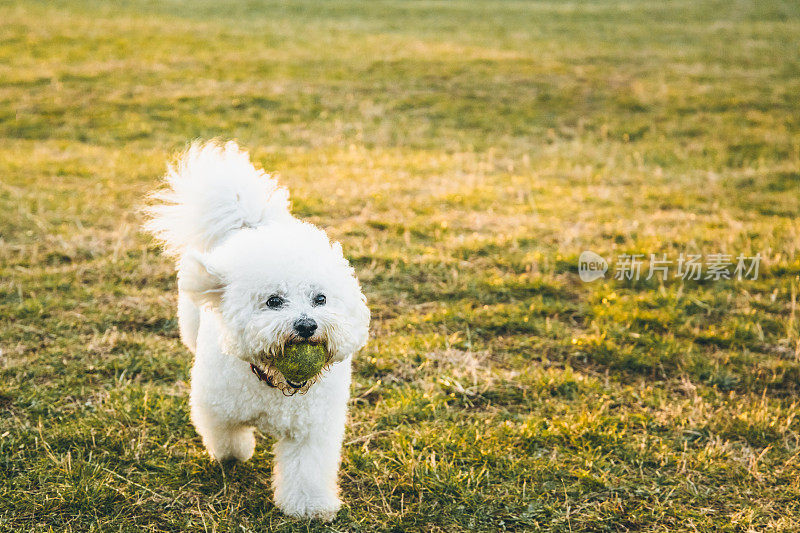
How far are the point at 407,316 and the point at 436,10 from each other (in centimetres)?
2588

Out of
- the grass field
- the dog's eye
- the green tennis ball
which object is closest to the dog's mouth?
the green tennis ball

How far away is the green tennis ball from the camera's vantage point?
3.15 m

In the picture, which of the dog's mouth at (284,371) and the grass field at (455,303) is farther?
the grass field at (455,303)

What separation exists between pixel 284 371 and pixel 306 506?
86cm

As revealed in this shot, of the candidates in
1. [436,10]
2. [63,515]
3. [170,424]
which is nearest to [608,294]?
[170,424]

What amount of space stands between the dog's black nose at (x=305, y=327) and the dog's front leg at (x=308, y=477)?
78cm

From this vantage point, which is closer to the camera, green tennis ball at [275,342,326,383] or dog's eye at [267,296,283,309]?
green tennis ball at [275,342,326,383]

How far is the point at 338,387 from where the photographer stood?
3.74m

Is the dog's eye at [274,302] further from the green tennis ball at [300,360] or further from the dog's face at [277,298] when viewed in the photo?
the green tennis ball at [300,360]

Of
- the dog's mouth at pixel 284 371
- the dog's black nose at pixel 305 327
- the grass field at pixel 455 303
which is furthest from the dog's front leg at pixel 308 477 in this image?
the dog's black nose at pixel 305 327

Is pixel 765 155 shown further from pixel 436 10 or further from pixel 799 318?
pixel 436 10

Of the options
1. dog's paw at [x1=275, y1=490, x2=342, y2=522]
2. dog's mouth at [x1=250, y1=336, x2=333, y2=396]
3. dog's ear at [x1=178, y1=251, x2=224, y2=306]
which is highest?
dog's ear at [x1=178, y1=251, x2=224, y2=306]

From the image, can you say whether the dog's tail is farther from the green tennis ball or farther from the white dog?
the green tennis ball

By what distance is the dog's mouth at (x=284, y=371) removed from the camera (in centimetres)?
316
